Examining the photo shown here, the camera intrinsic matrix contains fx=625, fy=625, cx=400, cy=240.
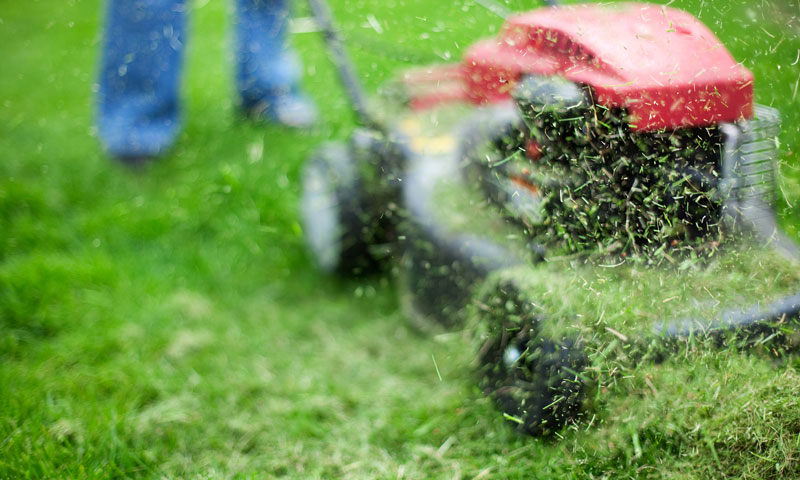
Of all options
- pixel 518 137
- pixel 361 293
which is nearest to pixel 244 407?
pixel 361 293

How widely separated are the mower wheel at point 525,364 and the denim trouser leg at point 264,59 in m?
1.51

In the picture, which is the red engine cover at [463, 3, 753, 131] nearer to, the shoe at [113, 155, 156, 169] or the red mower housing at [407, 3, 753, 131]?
the red mower housing at [407, 3, 753, 131]

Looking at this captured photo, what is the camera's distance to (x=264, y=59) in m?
2.28

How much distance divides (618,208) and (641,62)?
22 centimetres

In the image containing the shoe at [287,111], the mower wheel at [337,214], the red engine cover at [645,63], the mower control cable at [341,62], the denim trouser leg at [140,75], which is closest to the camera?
the red engine cover at [645,63]

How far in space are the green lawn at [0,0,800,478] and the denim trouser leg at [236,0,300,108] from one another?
16cm

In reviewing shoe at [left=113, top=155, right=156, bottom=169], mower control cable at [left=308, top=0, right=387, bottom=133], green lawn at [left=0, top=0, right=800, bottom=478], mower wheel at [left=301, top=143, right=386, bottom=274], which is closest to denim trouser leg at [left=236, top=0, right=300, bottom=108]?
green lawn at [left=0, top=0, right=800, bottom=478]

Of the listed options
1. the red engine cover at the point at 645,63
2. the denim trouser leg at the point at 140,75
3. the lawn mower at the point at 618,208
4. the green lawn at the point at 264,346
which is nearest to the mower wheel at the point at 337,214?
the green lawn at the point at 264,346

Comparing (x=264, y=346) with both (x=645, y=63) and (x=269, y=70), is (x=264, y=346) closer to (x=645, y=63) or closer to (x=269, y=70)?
A: (x=645, y=63)

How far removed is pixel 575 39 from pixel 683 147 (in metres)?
0.23

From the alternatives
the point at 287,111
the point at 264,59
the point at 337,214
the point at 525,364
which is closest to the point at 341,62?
the point at 337,214

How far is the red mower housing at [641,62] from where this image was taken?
2.97 feet

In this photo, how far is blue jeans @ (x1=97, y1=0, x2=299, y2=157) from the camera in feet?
6.52

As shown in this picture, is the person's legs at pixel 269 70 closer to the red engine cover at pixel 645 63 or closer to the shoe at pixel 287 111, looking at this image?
the shoe at pixel 287 111
